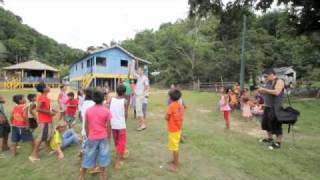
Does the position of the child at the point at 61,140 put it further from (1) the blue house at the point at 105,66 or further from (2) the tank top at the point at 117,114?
(1) the blue house at the point at 105,66

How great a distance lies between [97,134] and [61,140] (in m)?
2.81

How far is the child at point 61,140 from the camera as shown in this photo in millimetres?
7930

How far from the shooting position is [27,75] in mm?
50562

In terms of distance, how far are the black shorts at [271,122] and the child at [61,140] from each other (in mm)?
4841

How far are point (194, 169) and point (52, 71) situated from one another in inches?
1914

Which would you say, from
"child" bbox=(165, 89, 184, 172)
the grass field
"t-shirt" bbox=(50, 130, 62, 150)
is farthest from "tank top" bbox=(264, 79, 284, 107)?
"t-shirt" bbox=(50, 130, 62, 150)

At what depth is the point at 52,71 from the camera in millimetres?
52219

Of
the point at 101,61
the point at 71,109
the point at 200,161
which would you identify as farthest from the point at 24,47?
the point at 200,161

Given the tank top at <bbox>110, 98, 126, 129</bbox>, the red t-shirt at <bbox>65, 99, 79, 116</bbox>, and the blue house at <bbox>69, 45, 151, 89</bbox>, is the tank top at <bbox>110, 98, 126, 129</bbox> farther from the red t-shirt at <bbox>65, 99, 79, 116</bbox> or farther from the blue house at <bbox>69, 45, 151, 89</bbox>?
the blue house at <bbox>69, 45, 151, 89</bbox>

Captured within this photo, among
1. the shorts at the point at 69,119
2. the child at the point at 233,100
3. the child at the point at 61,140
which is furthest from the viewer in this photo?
the child at the point at 233,100

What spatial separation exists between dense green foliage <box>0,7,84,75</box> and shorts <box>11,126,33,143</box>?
55.7m

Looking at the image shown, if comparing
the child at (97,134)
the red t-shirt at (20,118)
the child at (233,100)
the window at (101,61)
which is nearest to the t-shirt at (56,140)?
the red t-shirt at (20,118)

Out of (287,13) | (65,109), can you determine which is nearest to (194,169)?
(65,109)

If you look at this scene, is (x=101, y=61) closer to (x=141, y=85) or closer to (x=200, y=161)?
(x=141, y=85)
